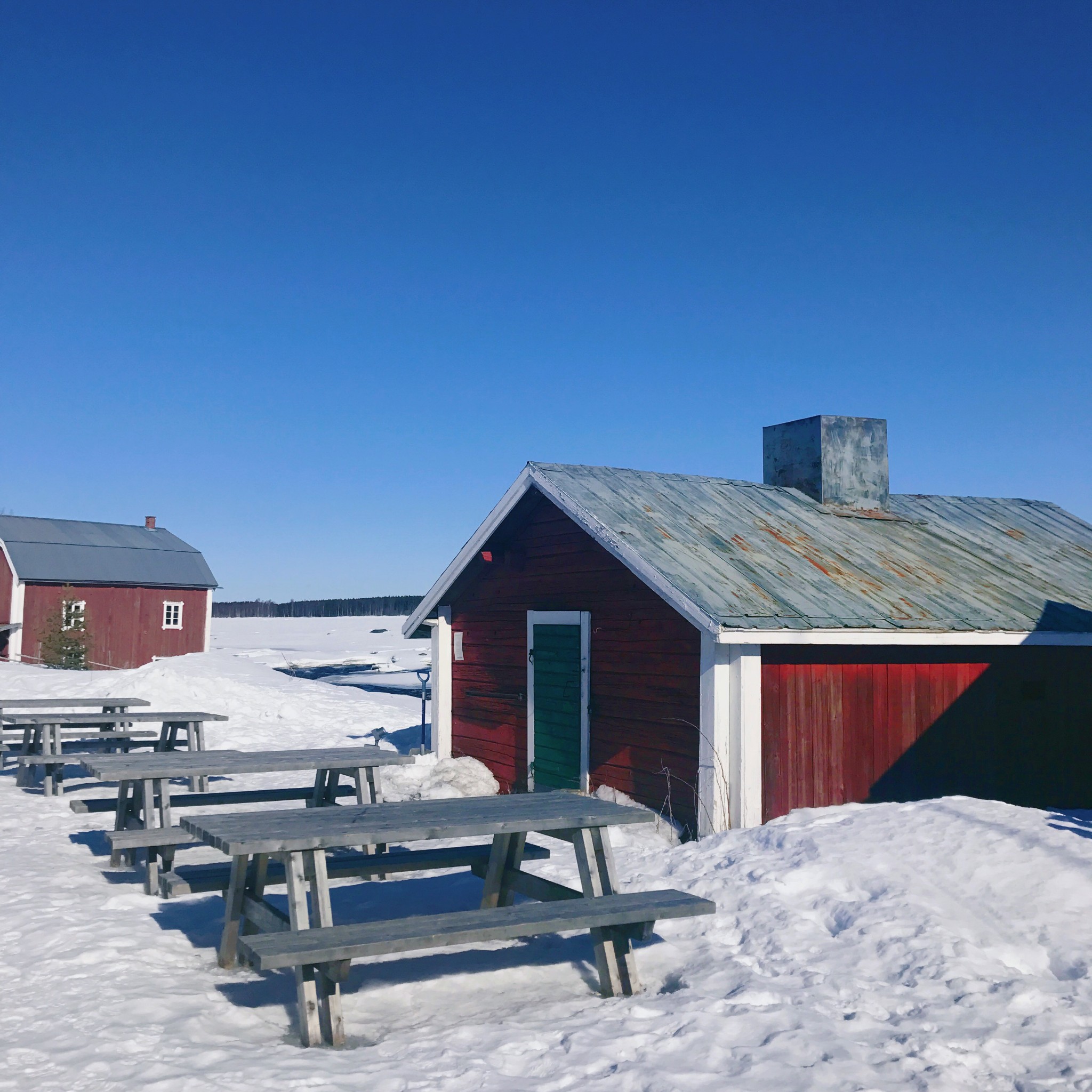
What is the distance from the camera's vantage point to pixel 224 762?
8.68 m

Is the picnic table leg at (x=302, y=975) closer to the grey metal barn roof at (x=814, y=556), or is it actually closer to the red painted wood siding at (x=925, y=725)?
the grey metal barn roof at (x=814, y=556)

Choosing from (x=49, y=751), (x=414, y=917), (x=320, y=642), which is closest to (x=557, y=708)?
(x=49, y=751)

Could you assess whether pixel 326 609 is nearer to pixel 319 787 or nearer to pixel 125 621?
pixel 125 621

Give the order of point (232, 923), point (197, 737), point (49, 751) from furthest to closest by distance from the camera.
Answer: point (197, 737) < point (49, 751) < point (232, 923)

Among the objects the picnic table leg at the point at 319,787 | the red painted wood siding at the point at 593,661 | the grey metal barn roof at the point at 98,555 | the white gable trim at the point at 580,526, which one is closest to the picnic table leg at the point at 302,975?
the picnic table leg at the point at 319,787

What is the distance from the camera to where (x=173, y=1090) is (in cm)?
408

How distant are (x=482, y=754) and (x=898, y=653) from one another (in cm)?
555

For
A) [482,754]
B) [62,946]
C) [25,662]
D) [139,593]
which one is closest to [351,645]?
[139,593]

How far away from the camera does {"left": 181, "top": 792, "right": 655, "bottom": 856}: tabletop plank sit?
16.8 feet

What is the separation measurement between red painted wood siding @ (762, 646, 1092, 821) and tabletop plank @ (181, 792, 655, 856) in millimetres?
3736

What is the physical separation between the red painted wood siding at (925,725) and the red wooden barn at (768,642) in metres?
0.02

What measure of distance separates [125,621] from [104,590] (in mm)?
1277

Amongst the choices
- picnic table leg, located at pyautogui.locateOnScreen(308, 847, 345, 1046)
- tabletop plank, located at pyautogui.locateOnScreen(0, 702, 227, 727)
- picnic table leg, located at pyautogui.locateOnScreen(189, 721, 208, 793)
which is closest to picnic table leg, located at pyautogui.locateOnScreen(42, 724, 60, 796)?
tabletop plank, located at pyautogui.locateOnScreen(0, 702, 227, 727)

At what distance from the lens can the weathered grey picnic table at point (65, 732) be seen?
1204 cm
